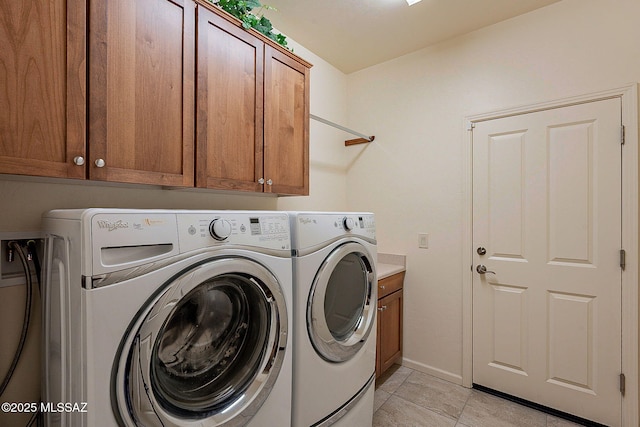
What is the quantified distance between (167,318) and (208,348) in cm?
33

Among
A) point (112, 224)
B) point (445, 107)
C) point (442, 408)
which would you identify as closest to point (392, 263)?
point (442, 408)

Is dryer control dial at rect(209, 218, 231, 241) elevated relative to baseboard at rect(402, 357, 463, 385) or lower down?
elevated

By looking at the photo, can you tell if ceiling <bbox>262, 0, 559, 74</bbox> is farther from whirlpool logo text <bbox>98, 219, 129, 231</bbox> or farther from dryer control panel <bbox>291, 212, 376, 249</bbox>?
whirlpool logo text <bbox>98, 219, 129, 231</bbox>

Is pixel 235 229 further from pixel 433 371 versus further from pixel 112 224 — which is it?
pixel 433 371

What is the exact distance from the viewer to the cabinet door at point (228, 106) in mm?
1389

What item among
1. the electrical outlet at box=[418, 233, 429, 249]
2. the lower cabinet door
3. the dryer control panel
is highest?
the dryer control panel

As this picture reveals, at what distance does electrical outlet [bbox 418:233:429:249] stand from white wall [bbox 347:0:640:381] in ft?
0.11

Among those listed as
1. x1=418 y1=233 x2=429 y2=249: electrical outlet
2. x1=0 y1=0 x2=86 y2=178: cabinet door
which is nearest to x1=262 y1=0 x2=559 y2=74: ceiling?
x1=0 y1=0 x2=86 y2=178: cabinet door

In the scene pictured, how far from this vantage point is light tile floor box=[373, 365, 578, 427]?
1896 millimetres

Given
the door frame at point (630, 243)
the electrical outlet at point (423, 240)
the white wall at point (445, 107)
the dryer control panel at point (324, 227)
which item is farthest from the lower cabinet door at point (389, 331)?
the door frame at point (630, 243)

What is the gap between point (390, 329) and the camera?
2.39 m

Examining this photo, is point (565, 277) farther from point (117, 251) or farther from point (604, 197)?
point (117, 251)

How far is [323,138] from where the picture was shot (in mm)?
2762

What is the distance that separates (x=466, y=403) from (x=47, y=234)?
8.35 ft
